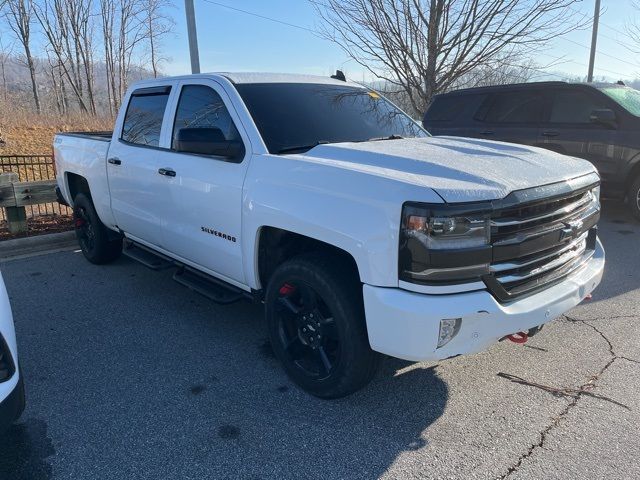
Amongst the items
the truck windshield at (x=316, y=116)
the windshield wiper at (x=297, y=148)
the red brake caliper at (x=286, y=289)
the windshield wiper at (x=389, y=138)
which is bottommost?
the red brake caliper at (x=286, y=289)

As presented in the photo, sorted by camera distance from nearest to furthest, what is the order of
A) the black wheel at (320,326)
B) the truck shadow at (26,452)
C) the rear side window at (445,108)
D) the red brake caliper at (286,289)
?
1. the truck shadow at (26,452)
2. the black wheel at (320,326)
3. the red brake caliper at (286,289)
4. the rear side window at (445,108)

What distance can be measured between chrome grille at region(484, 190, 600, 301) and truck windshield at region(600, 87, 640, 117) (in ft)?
17.1

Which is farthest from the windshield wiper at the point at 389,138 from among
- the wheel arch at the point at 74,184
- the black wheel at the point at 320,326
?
the wheel arch at the point at 74,184

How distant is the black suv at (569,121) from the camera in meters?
7.35

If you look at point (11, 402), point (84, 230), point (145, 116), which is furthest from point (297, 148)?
point (84, 230)

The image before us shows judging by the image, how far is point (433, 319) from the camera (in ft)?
8.04

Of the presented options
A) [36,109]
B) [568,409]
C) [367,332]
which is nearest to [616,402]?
[568,409]

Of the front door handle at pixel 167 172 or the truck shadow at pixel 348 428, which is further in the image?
the front door handle at pixel 167 172

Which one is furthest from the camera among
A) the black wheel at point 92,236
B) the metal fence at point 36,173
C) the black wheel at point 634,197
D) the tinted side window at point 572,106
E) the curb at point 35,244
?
the metal fence at point 36,173

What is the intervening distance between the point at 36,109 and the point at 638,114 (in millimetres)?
29615

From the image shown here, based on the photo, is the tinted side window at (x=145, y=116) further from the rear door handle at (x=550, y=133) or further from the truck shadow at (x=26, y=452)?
the rear door handle at (x=550, y=133)

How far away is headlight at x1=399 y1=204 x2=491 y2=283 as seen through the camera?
2.46m

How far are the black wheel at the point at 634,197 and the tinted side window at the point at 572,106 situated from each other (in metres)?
1.12

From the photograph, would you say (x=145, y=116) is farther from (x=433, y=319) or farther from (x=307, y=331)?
(x=433, y=319)
